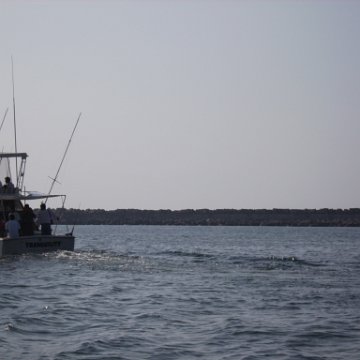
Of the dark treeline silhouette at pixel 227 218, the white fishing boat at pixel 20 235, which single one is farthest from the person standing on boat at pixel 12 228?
the dark treeline silhouette at pixel 227 218

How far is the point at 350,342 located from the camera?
47.0 feet

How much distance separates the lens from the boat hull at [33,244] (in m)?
30.6

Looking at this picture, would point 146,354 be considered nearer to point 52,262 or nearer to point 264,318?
point 264,318

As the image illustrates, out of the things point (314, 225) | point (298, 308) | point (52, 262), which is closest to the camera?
point (298, 308)

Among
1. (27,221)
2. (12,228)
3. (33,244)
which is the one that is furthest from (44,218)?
(12,228)

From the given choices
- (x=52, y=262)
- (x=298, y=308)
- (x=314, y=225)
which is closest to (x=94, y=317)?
(x=298, y=308)

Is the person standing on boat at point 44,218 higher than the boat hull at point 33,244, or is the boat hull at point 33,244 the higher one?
the person standing on boat at point 44,218

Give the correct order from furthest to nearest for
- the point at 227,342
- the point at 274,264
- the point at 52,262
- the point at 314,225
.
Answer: the point at 314,225
the point at 274,264
the point at 52,262
the point at 227,342

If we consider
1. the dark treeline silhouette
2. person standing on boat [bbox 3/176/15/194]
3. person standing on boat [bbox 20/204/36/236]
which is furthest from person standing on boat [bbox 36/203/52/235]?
the dark treeline silhouette

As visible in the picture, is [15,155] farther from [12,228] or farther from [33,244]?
[33,244]

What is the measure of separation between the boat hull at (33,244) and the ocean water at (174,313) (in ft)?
7.02

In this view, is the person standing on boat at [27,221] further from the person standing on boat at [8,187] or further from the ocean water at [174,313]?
the ocean water at [174,313]

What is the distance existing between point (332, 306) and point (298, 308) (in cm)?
96

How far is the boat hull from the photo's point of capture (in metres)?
30.6
